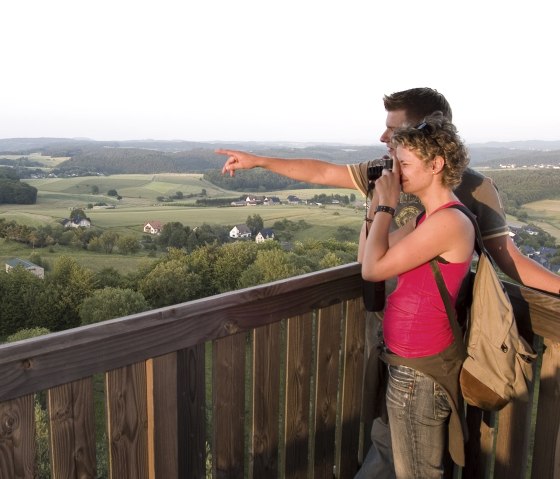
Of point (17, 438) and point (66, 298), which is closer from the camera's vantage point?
point (17, 438)

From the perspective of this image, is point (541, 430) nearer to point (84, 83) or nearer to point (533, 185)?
point (533, 185)

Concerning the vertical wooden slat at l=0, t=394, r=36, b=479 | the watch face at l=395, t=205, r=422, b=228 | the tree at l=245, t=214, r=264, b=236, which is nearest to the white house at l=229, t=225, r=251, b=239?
the tree at l=245, t=214, r=264, b=236

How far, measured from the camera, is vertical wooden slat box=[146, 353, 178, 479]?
1.55 meters

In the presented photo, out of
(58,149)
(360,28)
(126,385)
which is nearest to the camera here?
(126,385)

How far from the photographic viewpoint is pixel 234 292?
1.74 meters

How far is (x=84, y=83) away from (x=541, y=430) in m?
32.6

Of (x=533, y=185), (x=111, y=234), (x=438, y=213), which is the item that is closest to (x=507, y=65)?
(x=533, y=185)

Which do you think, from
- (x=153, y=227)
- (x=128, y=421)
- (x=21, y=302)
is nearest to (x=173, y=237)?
(x=153, y=227)

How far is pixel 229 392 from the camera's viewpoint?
5.89 feet

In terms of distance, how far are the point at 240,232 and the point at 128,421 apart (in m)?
12.9

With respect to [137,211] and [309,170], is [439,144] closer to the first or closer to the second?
[309,170]

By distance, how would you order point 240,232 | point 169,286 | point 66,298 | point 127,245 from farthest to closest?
1. point 240,232
2. point 127,245
3. point 66,298
4. point 169,286

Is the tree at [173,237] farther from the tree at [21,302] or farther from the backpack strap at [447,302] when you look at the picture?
the backpack strap at [447,302]

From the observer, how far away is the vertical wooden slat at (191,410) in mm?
1640
